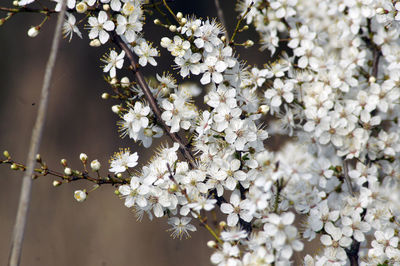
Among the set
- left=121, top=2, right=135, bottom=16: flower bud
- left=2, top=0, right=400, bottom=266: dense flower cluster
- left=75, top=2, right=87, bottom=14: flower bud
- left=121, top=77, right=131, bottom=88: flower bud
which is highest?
left=75, top=2, right=87, bottom=14: flower bud

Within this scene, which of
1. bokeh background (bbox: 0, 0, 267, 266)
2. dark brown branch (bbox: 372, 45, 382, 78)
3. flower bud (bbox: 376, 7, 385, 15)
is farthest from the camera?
bokeh background (bbox: 0, 0, 267, 266)

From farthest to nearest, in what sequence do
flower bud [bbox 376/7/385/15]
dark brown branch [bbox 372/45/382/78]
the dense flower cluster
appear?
dark brown branch [bbox 372/45/382/78] < flower bud [bbox 376/7/385/15] < the dense flower cluster

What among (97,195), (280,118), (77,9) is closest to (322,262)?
(280,118)

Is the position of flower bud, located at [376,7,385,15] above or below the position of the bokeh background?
below

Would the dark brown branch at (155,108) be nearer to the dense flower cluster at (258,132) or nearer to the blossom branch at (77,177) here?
the dense flower cluster at (258,132)

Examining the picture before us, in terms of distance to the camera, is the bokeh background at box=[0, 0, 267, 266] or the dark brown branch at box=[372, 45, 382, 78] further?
the bokeh background at box=[0, 0, 267, 266]

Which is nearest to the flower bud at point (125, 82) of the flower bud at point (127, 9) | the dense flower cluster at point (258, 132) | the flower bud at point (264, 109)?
the dense flower cluster at point (258, 132)

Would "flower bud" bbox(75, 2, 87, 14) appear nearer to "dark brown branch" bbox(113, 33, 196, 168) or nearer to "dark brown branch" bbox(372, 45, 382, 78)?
"dark brown branch" bbox(113, 33, 196, 168)

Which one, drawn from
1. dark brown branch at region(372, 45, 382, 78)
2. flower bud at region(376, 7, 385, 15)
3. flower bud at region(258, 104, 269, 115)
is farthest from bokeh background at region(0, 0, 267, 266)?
flower bud at region(258, 104, 269, 115)

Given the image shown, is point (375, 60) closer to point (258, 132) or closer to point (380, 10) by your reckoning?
point (380, 10)
